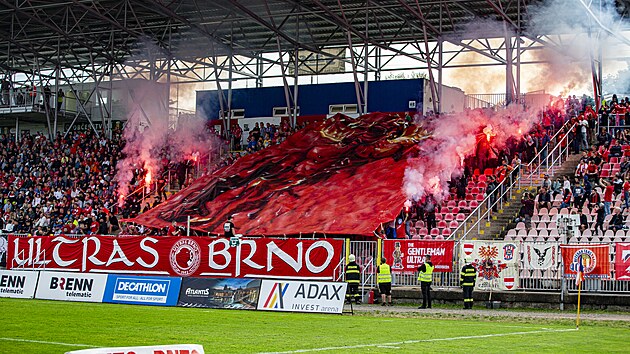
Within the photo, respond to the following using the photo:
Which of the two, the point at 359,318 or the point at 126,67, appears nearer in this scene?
the point at 359,318

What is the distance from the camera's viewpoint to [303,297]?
24719mm

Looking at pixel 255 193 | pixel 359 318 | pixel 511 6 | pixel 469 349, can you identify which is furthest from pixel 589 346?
pixel 511 6

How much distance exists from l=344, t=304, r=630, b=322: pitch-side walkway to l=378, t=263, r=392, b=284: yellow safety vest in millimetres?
812

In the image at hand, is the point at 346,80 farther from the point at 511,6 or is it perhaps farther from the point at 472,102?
the point at 511,6

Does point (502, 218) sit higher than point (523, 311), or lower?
higher

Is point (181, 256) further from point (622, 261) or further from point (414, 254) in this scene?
point (622, 261)

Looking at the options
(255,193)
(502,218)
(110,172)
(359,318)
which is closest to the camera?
(359,318)

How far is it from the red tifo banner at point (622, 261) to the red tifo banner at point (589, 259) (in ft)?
0.79

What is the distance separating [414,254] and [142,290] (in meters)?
7.89

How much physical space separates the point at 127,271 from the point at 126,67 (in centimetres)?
2706

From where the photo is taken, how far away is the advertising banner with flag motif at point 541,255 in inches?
1039

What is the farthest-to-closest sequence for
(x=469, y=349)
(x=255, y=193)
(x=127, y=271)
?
(x=255, y=193)
(x=127, y=271)
(x=469, y=349)

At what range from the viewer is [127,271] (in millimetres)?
31406

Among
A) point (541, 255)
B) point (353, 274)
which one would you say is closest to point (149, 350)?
point (353, 274)
